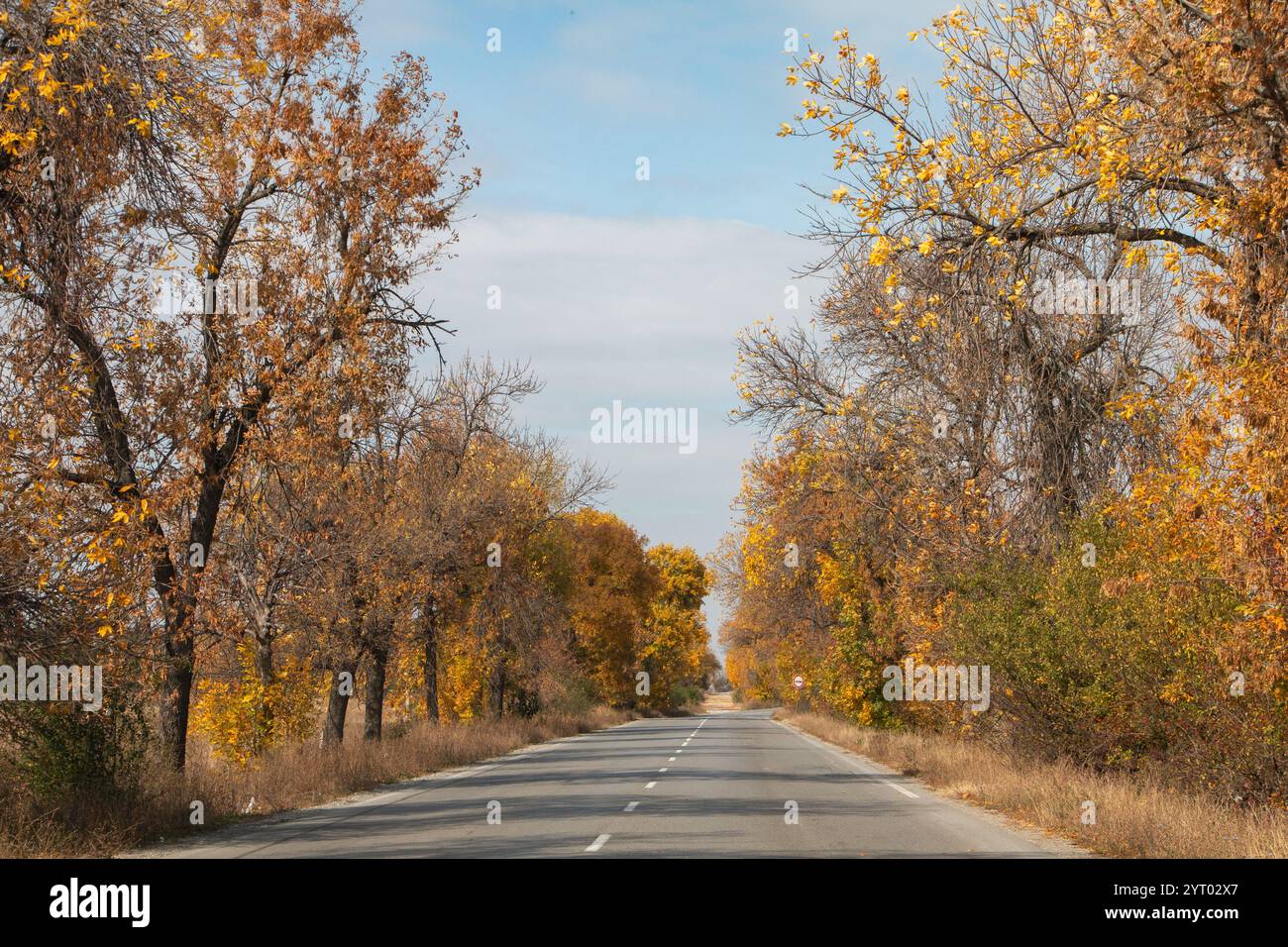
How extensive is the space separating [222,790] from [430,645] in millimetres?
18549

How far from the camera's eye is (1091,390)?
77.9 feet

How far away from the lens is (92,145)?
12.8 metres

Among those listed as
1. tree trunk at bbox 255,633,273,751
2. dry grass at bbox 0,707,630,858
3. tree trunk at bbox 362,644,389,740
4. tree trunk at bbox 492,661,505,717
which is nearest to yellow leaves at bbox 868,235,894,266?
dry grass at bbox 0,707,630,858

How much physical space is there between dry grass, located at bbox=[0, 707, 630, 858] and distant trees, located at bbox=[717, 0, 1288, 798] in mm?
10826

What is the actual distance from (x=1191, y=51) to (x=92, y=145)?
10.6 meters

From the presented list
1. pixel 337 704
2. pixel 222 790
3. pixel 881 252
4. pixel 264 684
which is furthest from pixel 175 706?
pixel 881 252

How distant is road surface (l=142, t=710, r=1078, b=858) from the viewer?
45.6 ft

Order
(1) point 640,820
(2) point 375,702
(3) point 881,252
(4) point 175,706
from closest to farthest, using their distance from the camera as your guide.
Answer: (3) point 881,252 → (1) point 640,820 → (4) point 175,706 → (2) point 375,702

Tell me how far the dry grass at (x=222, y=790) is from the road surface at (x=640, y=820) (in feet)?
2.43

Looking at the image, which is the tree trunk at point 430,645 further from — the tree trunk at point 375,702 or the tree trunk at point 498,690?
the tree trunk at point 498,690

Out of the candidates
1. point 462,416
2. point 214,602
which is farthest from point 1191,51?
point 462,416

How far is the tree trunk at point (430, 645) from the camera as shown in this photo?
34.7 m

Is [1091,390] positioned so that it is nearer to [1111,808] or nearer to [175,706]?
[1111,808]
